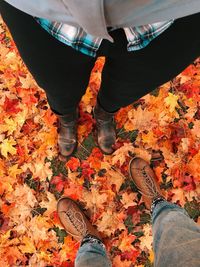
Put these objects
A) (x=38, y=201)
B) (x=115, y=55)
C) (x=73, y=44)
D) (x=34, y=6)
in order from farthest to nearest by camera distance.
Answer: (x=38, y=201), (x=115, y=55), (x=73, y=44), (x=34, y=6)

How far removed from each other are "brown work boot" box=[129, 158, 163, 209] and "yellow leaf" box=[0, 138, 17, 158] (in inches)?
32.1

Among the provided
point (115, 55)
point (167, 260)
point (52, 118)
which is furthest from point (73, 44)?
point (52, 118)

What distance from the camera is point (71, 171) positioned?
6.86ft

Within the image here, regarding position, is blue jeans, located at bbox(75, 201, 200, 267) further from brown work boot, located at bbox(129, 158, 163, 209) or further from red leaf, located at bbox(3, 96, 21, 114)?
red leaf, located at bbox(3, 96, 21, 114)

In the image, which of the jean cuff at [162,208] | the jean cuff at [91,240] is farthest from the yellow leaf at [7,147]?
the jean cuff at [162,208]

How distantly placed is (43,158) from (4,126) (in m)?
0.35

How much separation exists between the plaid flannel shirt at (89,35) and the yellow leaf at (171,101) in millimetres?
1348

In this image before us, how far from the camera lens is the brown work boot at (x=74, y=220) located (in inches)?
78.8

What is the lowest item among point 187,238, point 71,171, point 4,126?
point 71,171

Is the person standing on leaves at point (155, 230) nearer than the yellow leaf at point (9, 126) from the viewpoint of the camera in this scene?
Yes

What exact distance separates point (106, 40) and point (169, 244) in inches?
38.1

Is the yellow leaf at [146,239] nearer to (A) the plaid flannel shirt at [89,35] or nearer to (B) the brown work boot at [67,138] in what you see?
(B) the brown work boot at [67,138]

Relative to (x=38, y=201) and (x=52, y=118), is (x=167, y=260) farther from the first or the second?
(x=52, y=118)

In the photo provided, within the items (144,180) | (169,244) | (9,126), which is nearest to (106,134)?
(144,180)
